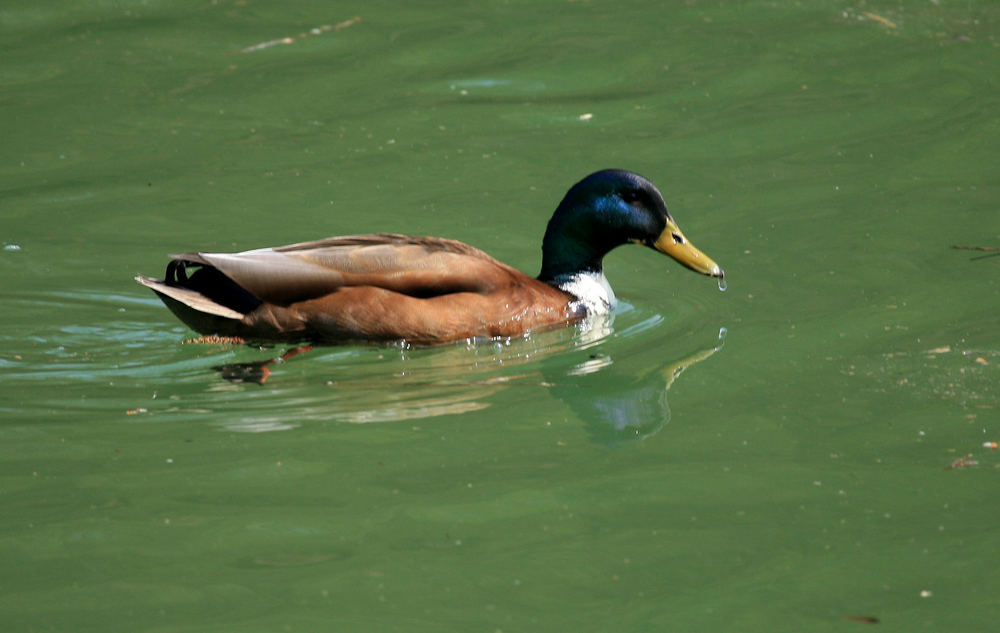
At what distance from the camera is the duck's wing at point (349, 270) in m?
7.45

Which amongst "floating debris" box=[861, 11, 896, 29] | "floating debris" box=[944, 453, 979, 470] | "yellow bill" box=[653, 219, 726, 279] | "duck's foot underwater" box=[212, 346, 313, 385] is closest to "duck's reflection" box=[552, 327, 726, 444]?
"yellow bill" box=[653, 219, 726, 279]

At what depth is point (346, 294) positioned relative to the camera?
7461 millimetres

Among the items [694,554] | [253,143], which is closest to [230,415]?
[694,554]

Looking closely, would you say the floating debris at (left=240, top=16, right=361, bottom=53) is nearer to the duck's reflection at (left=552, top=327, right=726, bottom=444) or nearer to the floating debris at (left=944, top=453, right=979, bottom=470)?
the duck's reflection at (left=552, top=327, right=726, bottom=444)

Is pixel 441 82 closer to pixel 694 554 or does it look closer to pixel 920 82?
pixel 920 82

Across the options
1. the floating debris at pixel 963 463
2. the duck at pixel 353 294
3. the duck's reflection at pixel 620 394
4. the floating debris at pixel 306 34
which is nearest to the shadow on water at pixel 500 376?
the duck's reflection at pixel 620 394

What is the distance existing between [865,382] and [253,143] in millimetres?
5620

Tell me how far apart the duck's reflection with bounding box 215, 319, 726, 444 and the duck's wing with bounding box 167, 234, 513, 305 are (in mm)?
332

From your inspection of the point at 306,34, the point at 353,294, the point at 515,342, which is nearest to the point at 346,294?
the point at 353,294

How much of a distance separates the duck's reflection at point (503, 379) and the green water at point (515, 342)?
30 mm

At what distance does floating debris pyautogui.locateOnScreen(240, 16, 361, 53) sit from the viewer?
41.2 feet

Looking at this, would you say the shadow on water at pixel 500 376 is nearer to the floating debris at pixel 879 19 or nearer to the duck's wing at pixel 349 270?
the duck's wing at pixel 349 270

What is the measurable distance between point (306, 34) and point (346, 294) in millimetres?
6025

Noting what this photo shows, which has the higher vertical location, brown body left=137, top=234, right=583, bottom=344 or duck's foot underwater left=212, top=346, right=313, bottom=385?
brown body left=137, top=234, right=583, bottom=344
